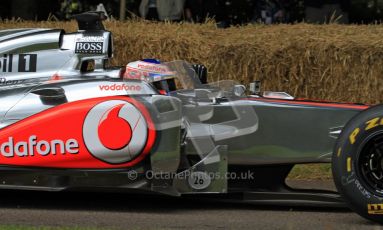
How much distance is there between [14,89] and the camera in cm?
655

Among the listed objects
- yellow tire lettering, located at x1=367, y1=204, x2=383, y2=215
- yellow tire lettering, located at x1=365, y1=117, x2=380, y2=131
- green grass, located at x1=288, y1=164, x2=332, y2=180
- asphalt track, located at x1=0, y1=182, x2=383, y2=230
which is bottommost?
green grass, located at x1=288, y1=164, x2=332, y2=180

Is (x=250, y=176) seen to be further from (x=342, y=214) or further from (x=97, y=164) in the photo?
(x=97, y=164)

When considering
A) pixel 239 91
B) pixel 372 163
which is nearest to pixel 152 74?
pixel 239 91

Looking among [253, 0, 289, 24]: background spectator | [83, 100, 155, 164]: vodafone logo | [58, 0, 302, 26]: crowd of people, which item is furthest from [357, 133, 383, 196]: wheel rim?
[253, 0, 289, 24]: background spectator

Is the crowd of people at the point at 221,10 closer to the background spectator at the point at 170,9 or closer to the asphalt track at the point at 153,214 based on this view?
the background spectator at the point at 170,9

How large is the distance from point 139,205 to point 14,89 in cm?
131

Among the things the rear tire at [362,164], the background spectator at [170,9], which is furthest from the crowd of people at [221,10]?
the rear tire at [362,164]

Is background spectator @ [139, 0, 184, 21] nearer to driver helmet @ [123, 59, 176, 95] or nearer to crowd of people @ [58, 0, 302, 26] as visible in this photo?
crowd of people @ [58, 0, 302, 26]

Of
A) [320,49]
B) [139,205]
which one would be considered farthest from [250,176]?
[320,49]

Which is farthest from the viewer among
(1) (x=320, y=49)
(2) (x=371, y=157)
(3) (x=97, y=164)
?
(1) (x=320, y=49)

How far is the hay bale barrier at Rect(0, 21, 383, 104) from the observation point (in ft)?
29.3

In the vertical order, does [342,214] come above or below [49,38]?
below

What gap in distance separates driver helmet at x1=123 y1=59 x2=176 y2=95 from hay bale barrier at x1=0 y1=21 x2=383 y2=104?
2211 mm

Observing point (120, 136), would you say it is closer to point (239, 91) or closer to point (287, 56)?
point (239, 91)
